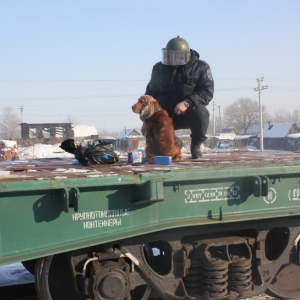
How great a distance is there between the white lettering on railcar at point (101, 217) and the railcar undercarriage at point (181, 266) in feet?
1.37

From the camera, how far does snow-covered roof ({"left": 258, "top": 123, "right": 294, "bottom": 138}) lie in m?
63.5

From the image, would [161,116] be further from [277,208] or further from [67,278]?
[67,278]

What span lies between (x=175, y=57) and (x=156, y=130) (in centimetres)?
102

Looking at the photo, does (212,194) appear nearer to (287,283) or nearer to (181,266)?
(181,266)

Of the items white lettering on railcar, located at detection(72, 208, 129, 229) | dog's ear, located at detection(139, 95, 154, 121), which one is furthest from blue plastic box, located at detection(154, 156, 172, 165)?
white lettering on railcar, located at detection(72, 208, 129, 229)

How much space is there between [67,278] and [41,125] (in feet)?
160

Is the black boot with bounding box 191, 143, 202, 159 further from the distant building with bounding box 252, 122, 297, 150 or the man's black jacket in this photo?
the distant building with bounding box 252, 122, 297, 150

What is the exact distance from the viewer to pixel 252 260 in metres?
4.61

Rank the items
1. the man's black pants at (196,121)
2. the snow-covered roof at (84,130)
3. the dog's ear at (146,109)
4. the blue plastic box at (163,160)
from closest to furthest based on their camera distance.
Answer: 1. the blue plastic box at (163,160)
2. the dog's ear at (146,109)
3. the man's black pants at (196,121)
4. the snow-covered roof at (84,130)

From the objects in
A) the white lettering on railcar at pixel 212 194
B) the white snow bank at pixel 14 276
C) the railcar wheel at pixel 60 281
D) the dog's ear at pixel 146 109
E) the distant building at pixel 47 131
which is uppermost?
the distant building at pixel 47 131

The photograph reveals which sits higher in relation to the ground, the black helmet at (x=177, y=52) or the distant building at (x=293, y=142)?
the black helmet at (x=177, y=52)

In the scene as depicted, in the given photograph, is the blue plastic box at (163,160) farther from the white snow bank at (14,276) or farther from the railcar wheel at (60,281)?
the white snow bank at (14,276)

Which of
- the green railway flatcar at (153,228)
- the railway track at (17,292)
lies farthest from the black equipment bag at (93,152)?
the railway track at (17,292)

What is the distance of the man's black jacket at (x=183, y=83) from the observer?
5.66m
